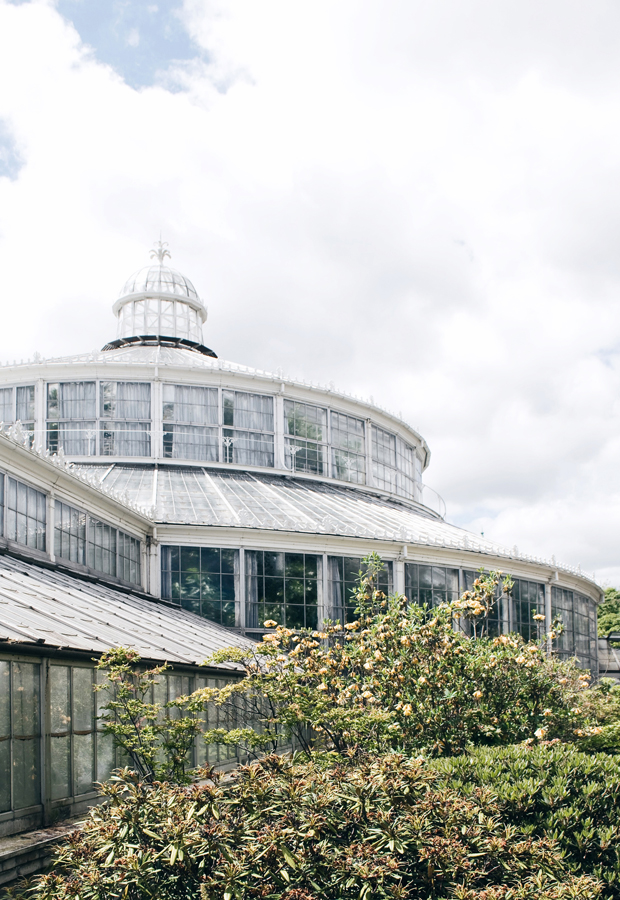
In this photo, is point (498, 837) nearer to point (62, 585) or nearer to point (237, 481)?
point (62, 585)

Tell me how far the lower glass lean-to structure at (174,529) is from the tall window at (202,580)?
7cm

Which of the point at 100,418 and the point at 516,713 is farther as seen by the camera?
the point at 100,418

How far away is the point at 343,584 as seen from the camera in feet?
103

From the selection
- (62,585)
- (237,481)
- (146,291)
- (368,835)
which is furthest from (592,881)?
(146,291)

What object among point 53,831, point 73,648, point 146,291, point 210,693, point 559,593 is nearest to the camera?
point 53,831

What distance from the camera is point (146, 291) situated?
1757 inches

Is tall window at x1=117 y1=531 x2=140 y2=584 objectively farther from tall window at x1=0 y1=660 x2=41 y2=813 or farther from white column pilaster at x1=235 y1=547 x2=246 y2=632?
tall window at x1=0 y1=660 x2=41 y2=813

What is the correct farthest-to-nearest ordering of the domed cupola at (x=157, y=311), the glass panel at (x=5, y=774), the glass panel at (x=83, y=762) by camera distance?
the domed cupola at (x=157, y=311), the glass panel at (x=83, y=762), the glass panel at (x=5, y=774)

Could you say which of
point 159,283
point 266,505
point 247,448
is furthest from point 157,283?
point 266,505

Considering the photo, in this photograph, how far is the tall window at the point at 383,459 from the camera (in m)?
42.8

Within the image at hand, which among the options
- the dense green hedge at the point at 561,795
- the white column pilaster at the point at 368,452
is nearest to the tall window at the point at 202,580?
the white column pilaster at the point at 368,452

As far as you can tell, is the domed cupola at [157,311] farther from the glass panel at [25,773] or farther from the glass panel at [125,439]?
the glass panel at [25,773]

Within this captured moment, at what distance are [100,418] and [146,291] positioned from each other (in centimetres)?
1089

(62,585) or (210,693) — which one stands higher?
(62,585)
